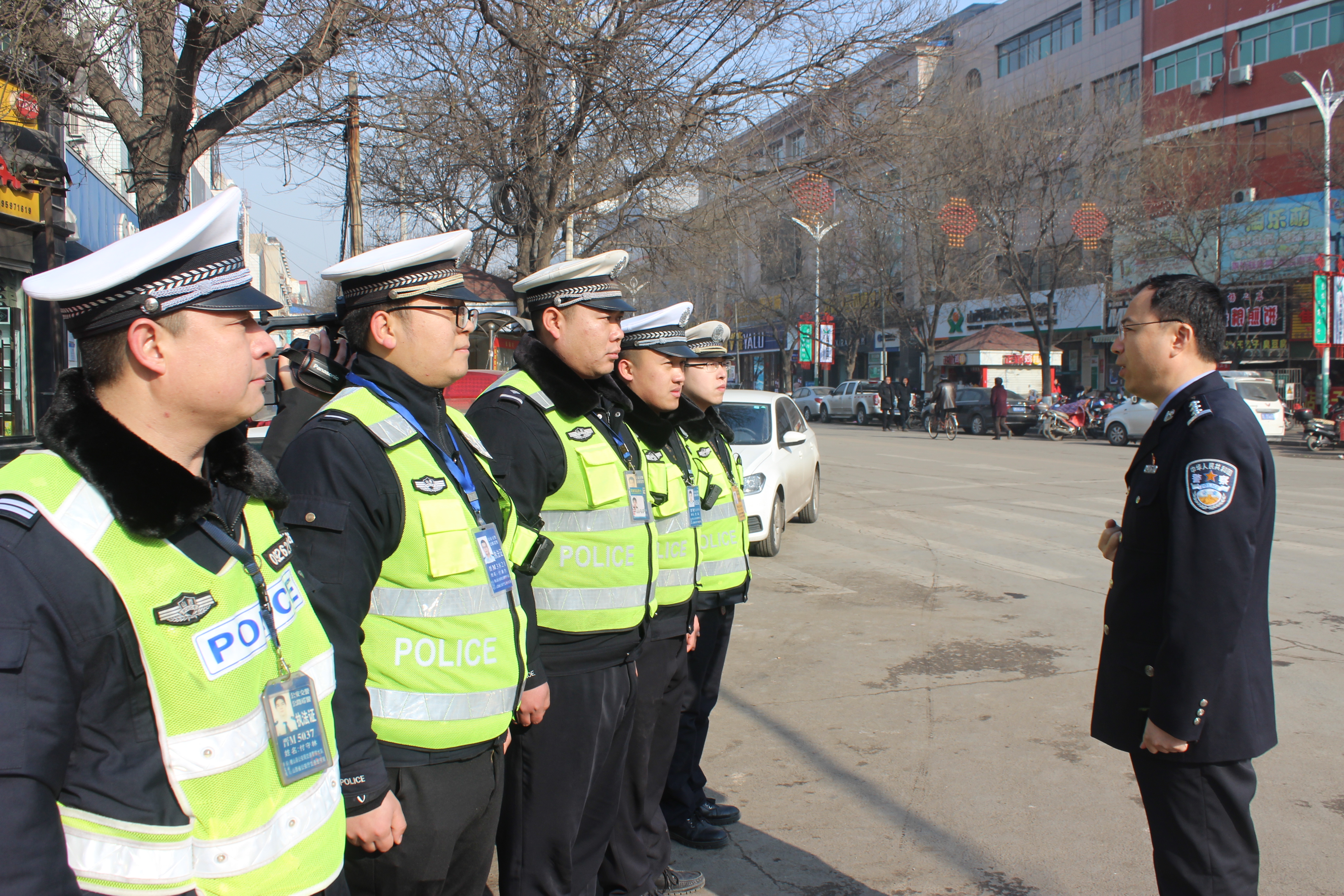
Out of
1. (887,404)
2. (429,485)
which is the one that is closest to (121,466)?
(429,485)

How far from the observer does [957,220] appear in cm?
2730

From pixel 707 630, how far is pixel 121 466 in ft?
8.98

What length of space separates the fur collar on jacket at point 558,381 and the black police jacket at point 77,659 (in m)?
1.46

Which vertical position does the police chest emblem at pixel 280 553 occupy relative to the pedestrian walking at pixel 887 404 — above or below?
below

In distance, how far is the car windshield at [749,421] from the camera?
10062 mm

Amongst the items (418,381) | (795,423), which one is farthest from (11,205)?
(418,381)

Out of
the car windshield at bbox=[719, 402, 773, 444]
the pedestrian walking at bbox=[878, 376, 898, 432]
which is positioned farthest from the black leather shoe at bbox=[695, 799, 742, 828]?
the pedestrian walking at bbox=[878, 376, 898, 432]

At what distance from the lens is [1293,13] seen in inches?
1236

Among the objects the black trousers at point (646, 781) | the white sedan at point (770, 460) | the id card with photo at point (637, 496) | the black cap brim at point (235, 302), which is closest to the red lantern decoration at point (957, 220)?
the white sedan at point (770, 460)

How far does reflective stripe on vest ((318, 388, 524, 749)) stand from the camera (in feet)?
6.64

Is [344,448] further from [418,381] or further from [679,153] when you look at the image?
[679,153]

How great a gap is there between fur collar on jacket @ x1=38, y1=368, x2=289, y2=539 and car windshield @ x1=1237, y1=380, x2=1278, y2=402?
25.5 meters

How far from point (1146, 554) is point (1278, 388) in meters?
33.6

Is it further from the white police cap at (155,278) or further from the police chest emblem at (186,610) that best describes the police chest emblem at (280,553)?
the white police cap at (155,278)
